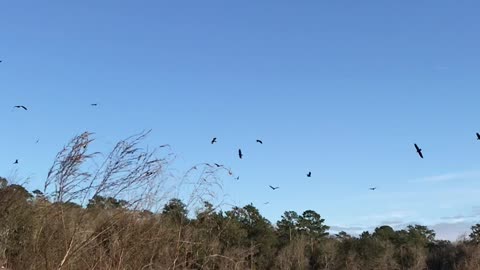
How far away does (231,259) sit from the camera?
20.9 feet

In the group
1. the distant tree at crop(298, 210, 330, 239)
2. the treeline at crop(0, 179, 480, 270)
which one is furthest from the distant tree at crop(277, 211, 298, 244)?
the treeline at crop(0, 179, 480, 270)

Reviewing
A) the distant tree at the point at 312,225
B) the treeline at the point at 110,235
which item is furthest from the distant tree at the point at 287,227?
the treeline at the point at 110,235

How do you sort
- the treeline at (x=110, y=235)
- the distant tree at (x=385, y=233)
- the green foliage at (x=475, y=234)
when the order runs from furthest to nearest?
the distant tree at (x=385, y=233)
the green foliage at (x=475, y=234)
the treeline at (x=110, y=235)

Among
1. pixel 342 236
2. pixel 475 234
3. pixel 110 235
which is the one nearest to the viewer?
pixel 110 235

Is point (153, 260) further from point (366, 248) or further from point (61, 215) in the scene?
point (366, 248)

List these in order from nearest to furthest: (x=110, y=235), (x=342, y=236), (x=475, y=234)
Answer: (x=110, y=235) → (x=475, y=234) → (x=342, y=236)

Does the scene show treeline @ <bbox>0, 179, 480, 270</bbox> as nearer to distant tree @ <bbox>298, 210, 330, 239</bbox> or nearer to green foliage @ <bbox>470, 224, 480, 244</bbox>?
green foliage @ <bbox>470, 224, 480, 244</bbox>

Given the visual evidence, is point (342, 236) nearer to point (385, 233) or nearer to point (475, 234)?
point (385, 233)

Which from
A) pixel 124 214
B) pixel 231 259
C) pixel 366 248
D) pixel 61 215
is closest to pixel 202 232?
pixel 231 259

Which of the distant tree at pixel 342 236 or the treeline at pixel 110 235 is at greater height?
the distant tree at pixel 342 236

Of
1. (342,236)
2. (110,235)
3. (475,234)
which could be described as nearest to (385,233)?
(342,236)

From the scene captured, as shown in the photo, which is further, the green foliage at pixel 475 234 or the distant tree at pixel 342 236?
the distant tree at pixel 342 236

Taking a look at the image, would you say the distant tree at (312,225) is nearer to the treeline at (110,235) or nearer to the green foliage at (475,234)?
the green foliage at (475,234)

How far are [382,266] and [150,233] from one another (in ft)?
152
